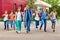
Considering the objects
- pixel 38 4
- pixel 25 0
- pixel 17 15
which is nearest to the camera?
pixel 17 15

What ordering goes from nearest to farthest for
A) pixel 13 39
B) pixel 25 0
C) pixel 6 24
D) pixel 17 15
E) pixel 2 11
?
1. pixel 13 39
2. pixel 17 15
3. pixel 6 24
4. pixel 2 11
5. pixel 25 0

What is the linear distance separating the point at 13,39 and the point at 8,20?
785 cm

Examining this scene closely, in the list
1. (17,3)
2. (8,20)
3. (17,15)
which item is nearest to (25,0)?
(17,3)

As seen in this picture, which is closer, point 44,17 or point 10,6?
point 44,17

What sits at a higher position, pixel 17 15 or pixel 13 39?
pixel 17 15

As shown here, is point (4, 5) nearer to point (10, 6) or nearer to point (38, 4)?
point (10, 6)

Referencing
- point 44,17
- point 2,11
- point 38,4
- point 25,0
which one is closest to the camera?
point 44,17

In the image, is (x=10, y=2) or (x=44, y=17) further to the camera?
(x=10, y=2)

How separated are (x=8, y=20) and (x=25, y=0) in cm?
2598

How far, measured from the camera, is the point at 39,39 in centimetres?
1462

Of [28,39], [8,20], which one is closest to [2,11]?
[8,20]

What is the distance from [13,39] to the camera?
14539 millimetres

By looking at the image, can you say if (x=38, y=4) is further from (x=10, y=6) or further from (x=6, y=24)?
(x=6, y=24)

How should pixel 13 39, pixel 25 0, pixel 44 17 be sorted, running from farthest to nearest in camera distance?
pixel 25 0, pixel 44 17, pixel 13 39
